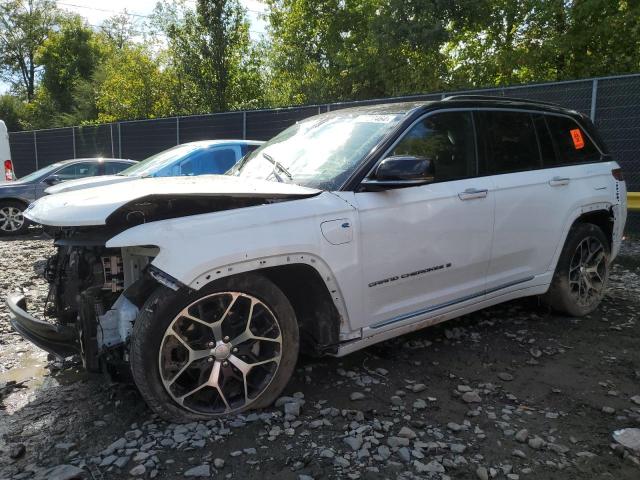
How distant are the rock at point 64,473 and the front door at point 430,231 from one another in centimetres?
170

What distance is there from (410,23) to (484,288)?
59.0 ft

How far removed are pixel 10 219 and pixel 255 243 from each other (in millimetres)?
9280

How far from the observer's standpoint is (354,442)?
107 inches

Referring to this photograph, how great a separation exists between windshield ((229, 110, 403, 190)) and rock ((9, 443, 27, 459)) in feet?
6.69

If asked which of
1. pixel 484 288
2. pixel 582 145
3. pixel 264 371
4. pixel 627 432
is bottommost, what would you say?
pixel 627 432

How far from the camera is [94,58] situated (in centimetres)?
4138

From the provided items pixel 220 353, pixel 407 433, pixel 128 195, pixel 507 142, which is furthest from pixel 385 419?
pixel 507 142

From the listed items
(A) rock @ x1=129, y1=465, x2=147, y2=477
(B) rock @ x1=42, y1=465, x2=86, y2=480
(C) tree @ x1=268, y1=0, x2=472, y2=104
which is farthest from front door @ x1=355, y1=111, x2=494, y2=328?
(C) tree @ x1=268, y1=0, x2=472, y2=104

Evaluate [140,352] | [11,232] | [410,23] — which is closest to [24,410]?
[140,352]

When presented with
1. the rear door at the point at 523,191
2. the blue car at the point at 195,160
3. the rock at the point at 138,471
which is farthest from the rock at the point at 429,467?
the blue car at the point at 195,160

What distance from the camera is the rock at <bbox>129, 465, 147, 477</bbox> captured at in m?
2.46

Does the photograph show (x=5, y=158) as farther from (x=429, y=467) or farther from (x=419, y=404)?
(x=429, y=467)

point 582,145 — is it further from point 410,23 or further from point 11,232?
point 410,23

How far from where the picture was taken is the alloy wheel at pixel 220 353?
2797 millimetres
